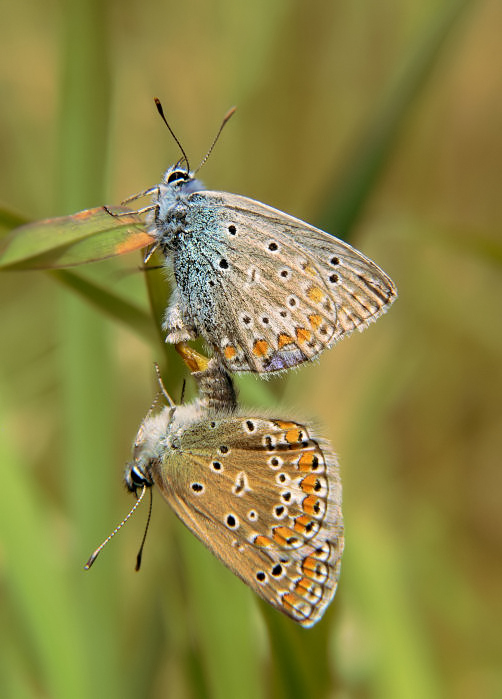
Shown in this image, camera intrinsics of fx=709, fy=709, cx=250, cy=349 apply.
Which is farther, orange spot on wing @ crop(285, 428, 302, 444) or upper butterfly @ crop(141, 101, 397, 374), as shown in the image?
Result: upper butterfly @ crop(141, 101, 397, 374)

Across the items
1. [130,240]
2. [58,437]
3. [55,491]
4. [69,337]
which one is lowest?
[55,491]

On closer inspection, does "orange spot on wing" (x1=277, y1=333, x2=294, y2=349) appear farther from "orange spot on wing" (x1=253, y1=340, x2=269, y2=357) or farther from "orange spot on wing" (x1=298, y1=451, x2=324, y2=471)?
"orange spot on wing" (x1=298, y1=451, x2=324, y2=471)

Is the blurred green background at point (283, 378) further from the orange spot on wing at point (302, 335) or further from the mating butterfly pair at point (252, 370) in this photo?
the orange spot on wing at point (302, 335)

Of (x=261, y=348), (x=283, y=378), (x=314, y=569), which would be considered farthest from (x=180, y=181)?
(x=314, y=569)

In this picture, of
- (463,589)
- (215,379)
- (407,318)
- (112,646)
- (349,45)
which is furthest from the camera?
(349,45)

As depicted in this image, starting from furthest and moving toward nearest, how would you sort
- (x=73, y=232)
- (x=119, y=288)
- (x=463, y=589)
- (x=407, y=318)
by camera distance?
(x=407, y=318)
(x=463, y=589)
(x=119, y=288)
(x=73, y=232)

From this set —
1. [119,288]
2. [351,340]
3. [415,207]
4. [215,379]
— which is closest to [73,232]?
[119,288]

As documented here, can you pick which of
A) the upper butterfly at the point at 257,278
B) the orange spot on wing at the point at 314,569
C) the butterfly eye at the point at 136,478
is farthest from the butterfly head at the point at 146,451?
the orange spot on wing at the point at 314,569

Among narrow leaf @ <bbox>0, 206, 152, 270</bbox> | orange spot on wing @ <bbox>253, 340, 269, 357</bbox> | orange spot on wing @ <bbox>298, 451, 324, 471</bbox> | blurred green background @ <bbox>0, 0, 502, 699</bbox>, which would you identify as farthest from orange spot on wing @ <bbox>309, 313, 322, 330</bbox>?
narrow leaf @ <bbox>0, 206, 152, 270</bbox>

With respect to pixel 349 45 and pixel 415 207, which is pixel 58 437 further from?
pixel 349 45
